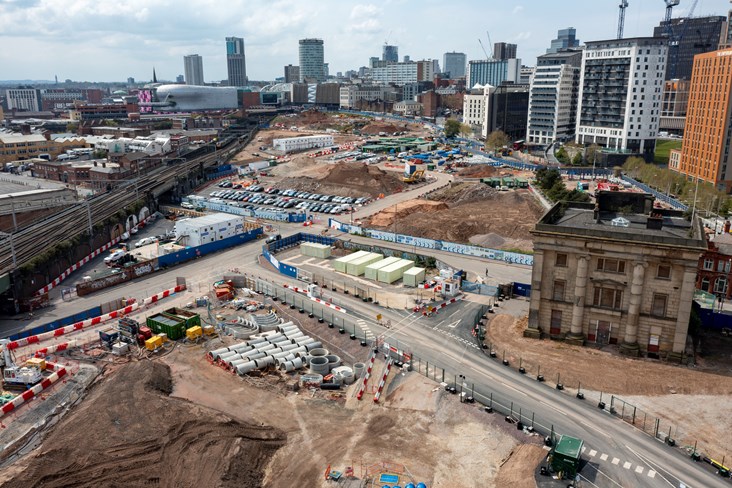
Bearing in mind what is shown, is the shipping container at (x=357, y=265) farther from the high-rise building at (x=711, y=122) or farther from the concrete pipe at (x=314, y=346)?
the high-rise building at (x=711, y=122)

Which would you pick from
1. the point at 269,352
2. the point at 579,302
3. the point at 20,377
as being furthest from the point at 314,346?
the point at 579,302

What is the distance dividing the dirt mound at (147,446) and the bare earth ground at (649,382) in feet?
76.1

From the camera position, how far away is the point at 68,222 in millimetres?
83500

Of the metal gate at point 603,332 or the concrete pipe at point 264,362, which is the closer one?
the concrete pipe at point 264,362

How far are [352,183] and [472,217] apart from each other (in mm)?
36494

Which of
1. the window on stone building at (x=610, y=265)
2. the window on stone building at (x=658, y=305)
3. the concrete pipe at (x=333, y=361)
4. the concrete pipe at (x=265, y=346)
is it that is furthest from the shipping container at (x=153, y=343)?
the window on stone building at (x=658, y=305)

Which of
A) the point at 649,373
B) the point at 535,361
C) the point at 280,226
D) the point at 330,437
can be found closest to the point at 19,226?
the point at 280,226

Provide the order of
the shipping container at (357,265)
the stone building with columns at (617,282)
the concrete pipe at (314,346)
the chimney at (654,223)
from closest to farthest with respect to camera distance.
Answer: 1. the stone building with columns at (617,282)
2. the concrete pipe at (314,346)
3. the chimney at (654,223)
4. the shipping container at (357,265)

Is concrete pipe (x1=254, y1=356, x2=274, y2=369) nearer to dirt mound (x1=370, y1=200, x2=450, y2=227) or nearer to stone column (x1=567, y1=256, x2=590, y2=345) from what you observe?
stone column (x1=567, y1=256, x2=590, y2=345)

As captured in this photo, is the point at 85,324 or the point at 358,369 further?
the point at 85,324

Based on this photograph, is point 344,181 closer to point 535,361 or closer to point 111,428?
point 535,361

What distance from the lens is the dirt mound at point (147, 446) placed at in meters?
31.8

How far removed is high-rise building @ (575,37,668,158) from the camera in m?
154

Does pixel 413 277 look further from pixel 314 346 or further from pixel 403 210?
pixel 403 210
